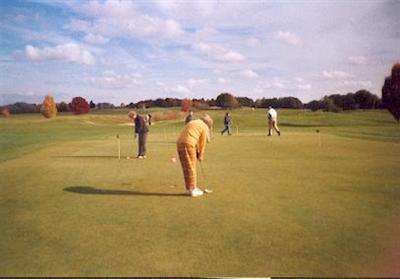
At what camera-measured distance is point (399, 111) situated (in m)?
61.8

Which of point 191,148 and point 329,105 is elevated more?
point 329,105

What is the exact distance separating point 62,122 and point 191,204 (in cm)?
6785

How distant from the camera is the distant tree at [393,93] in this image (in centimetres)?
6256

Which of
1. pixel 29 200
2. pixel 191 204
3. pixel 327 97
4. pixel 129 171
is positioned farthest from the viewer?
pixel 327 97

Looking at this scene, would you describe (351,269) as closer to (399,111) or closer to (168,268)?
(168,268)

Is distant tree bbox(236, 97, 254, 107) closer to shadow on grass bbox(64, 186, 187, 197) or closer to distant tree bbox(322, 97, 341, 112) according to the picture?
distant tree bbox(322, 97, 341, 112)

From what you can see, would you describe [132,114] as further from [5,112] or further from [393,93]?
[5,112]

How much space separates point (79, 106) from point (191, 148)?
96.7 meters

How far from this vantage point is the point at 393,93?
64.6 metres

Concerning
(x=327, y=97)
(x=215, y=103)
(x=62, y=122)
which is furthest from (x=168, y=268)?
(x=215, y=103)

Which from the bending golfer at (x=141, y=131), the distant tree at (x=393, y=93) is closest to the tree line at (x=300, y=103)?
the distant tree at (x=393, y=93)

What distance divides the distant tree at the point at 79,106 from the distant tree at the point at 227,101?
39.1 m

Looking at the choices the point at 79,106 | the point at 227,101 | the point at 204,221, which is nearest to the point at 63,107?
the point at 79,106

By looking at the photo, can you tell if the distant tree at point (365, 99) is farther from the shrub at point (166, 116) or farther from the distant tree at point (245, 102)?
the shrub at point (166, 116)
